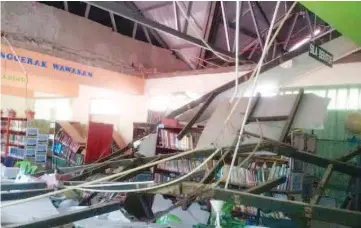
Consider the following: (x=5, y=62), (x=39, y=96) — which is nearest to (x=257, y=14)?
(x=5, y=62)

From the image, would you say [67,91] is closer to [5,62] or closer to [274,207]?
[5,62]

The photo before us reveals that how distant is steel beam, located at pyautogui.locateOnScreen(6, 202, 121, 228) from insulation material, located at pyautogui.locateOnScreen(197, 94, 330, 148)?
1.07 metres

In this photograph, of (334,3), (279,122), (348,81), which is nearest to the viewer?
(334,3)

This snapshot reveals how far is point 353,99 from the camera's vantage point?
4.91 meters

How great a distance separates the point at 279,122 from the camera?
2922 mm

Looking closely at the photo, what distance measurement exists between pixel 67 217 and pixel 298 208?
1.51 metres

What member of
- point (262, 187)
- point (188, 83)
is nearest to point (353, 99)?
point (188, 83)

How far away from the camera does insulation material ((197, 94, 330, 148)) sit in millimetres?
2748

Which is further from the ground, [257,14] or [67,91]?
[257,14]

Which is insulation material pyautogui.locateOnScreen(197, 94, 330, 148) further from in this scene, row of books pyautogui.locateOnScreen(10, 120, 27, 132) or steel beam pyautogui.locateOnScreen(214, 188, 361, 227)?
row of books pyautogui.locateOnScreen(10, 120, 27, 132)

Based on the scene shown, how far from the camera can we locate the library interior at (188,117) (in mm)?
2385

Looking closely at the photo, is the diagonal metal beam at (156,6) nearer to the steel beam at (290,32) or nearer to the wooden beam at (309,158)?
the steel beam at (290,32)

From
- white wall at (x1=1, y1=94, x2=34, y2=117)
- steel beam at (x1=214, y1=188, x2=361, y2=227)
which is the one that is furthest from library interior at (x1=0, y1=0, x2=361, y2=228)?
white wall at (x1=1, y1=94, x2=34, y2=117)

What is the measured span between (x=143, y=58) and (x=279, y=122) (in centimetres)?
551
